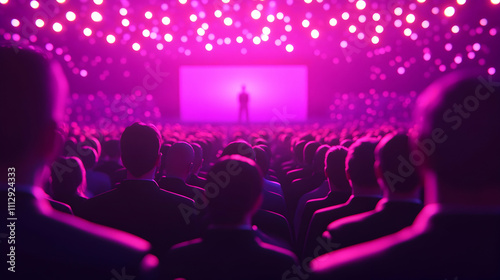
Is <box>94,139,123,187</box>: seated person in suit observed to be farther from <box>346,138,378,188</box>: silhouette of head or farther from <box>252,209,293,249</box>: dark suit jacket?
<box>346,138,378,188</box>: silhouette of head

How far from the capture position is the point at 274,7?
16.3 metres

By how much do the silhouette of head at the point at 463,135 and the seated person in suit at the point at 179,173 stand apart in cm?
237

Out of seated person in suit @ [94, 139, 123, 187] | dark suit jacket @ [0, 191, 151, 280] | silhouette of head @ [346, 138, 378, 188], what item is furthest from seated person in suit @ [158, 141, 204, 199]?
dark suit jacket @ [0, 191, 151, 280]

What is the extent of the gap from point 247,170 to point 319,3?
1530 cm

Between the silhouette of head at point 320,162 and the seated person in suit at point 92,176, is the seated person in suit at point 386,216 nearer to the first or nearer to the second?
the silhouette of head at point 320,162

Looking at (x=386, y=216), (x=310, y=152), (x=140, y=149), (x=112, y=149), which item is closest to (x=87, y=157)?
(x=112, y=149)

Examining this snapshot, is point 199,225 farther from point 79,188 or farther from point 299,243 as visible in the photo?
point 79,188

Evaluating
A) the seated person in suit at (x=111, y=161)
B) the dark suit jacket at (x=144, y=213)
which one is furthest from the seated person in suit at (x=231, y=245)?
the seated person in suit at (x=111, y=161)

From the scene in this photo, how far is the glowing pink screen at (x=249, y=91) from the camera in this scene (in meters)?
25.0

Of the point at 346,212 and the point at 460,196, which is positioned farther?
the point at 346,212

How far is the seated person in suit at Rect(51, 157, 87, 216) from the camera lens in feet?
11.3

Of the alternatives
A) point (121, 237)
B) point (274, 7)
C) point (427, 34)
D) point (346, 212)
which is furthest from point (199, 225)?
point (427, 34)

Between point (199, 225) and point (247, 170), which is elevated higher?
point (247, 170)

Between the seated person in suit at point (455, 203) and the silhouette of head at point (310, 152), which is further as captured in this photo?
the silhouette of head at point (310, 152)
